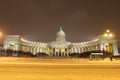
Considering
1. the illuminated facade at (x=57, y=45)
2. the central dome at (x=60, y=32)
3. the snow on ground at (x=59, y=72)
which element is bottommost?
the snow on ground at (x=59, y=72)

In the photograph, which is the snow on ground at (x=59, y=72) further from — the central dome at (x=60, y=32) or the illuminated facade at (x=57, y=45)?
the central dome at (x=60, y=32)

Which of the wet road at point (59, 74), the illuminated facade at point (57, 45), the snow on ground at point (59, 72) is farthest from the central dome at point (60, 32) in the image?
the wet road at point (59, 74)

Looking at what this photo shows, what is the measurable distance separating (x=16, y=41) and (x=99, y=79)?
407 feet

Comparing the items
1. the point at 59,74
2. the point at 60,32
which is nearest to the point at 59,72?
the point at 59,74

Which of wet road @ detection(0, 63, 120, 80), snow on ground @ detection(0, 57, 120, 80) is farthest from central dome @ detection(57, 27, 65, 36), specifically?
wet road @ detection(0, 63, 120, 80)

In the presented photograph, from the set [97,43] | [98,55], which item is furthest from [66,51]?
[98,55]

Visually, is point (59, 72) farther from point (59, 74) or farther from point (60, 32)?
point (60, 32)

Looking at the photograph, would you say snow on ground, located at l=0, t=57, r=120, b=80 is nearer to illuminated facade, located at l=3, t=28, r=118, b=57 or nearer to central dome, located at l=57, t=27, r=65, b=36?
illuminated facade, located at l=3, t=28, r=118, b=57

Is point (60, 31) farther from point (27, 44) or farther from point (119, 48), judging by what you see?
point (119, 48)

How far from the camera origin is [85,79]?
8586mm

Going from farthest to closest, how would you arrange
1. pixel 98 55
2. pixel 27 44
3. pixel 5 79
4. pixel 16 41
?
pixel 27 44, pixel 16 41, pixel 98 55, pixel 5 79

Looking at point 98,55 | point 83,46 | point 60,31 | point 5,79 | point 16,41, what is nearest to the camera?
point 5,79

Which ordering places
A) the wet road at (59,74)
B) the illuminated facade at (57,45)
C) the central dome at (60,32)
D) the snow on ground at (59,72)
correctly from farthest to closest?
the central dome at (60,32) < the illuminated facade at (57,45) < the snow on ground at (59,72) < the wet road at (59,74)

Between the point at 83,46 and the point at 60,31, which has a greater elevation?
the point at 60,31
